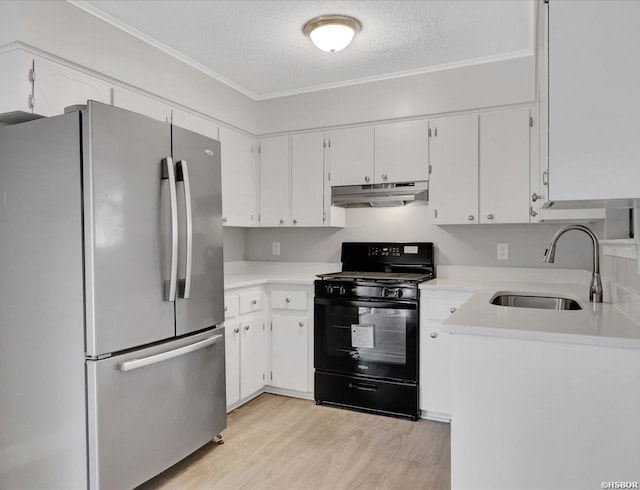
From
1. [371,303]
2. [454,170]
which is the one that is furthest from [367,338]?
[454,170]

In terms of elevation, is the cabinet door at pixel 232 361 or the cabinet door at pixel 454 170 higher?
the cabinet door at pixel 454 170

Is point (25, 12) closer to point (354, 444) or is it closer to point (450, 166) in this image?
point (450, 166)

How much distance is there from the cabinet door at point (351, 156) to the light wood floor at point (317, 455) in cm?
174

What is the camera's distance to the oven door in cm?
301

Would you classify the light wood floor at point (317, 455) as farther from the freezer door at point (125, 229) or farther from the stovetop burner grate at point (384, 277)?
the stovetop burner grate at point (384, 277)

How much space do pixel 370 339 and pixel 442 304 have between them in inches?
22.0

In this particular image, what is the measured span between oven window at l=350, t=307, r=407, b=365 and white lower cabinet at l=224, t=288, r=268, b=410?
70 cm

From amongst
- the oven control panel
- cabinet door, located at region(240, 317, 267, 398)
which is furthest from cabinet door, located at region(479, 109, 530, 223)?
cabinet door, located at region(240, 317, 267, 398)

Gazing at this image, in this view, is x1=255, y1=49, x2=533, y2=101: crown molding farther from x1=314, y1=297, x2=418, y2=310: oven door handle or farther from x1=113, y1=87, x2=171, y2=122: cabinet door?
x1=314, y1=297, x2=418, y2=310: oven door handle

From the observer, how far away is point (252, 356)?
3.28 meters

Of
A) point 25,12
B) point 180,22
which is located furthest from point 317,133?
point 25,12

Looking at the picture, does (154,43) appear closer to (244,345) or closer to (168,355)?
(168,355)

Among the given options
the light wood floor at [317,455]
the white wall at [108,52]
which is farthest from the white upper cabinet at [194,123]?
the light wood floor at [317,455]

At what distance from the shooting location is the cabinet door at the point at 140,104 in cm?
253
